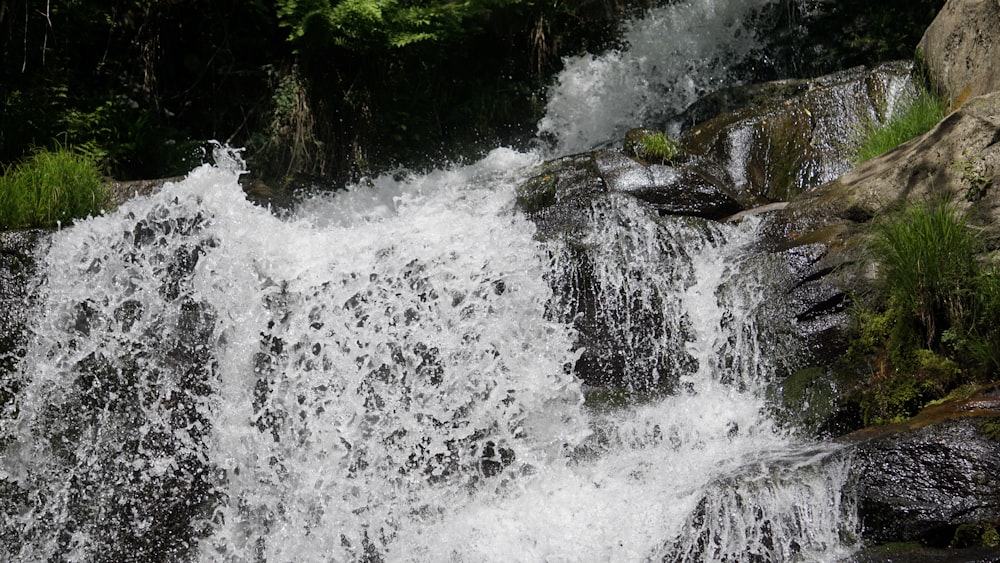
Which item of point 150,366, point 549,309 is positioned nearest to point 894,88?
point 549,309

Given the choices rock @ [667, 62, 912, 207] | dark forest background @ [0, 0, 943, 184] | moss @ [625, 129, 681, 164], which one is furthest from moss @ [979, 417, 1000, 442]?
dark forest background @ [0, 0, 943, 184]

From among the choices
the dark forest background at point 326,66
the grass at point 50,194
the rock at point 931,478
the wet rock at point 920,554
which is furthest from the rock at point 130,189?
the wet rock at point 920,554

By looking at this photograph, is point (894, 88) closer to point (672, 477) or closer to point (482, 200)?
point (482, 200)

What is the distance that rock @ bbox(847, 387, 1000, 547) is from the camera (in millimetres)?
3635

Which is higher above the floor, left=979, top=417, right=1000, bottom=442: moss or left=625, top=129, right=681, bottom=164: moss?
left=625, top=129, right=681, bottom=164: moss

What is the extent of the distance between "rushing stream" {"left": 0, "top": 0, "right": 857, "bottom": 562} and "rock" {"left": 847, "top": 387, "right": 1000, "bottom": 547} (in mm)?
134

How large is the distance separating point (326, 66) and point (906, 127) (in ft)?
20.6

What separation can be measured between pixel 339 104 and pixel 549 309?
5272mm

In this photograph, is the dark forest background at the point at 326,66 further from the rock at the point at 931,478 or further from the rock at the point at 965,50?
the rock at the point at 931,478

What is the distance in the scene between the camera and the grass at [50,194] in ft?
19.8

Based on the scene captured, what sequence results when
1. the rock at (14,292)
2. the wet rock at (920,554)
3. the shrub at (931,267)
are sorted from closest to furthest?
the wet rock at (920,554) → the shrub at (931,267) → the rock at (14,292)

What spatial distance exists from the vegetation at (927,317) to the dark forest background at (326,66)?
19.0ft

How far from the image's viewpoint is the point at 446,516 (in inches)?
189

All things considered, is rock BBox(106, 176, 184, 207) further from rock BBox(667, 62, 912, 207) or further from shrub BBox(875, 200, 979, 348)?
shrub BBox(875, 200, 979, 348)
